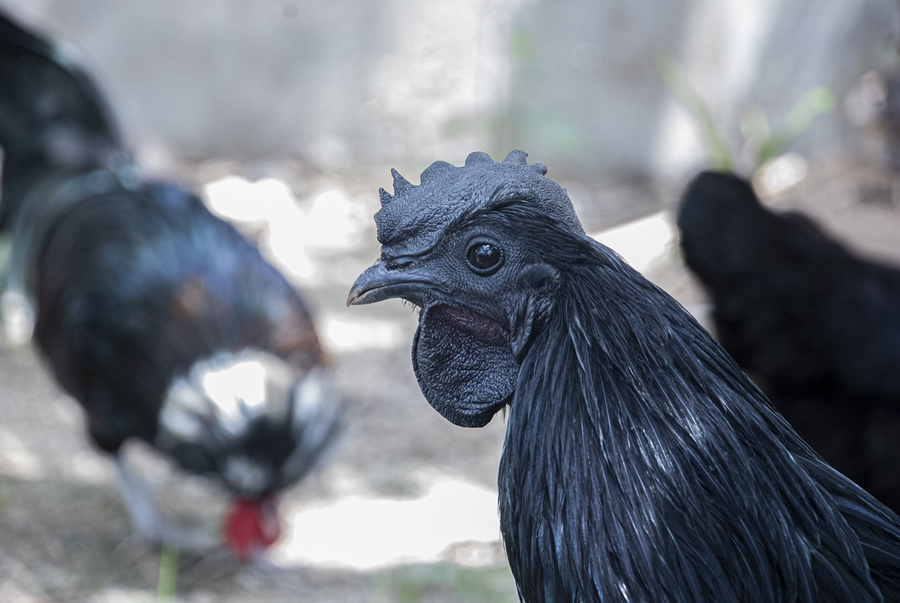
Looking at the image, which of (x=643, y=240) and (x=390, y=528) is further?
(x=643, y=240)

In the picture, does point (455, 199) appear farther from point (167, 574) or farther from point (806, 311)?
point (167, 574)

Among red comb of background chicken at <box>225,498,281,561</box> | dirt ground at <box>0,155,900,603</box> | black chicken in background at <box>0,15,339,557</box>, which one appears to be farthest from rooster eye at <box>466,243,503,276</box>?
red comb of background chicken at <box>225,498,281,561</box>

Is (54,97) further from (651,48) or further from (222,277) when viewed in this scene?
(651,48)

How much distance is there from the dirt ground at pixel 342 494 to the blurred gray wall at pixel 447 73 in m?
2.08

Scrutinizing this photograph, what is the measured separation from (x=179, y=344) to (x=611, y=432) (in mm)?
2789

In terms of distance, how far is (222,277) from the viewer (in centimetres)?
379

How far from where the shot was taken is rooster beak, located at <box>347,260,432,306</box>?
4.39 feet

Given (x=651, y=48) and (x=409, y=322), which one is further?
(x=651, y=48)

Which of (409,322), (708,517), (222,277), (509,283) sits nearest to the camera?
(708,517)

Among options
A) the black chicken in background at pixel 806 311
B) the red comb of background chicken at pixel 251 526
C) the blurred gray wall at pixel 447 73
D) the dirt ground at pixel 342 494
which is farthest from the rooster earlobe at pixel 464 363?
the blurred gray wall at pixel 447 73

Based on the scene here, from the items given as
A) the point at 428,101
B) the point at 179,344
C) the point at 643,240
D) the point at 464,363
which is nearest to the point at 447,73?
the point at 428,101

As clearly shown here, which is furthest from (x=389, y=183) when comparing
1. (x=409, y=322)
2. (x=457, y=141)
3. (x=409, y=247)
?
(x=409, y=247)

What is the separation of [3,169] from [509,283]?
14.3 ft

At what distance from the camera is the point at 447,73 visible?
700 centimetres
